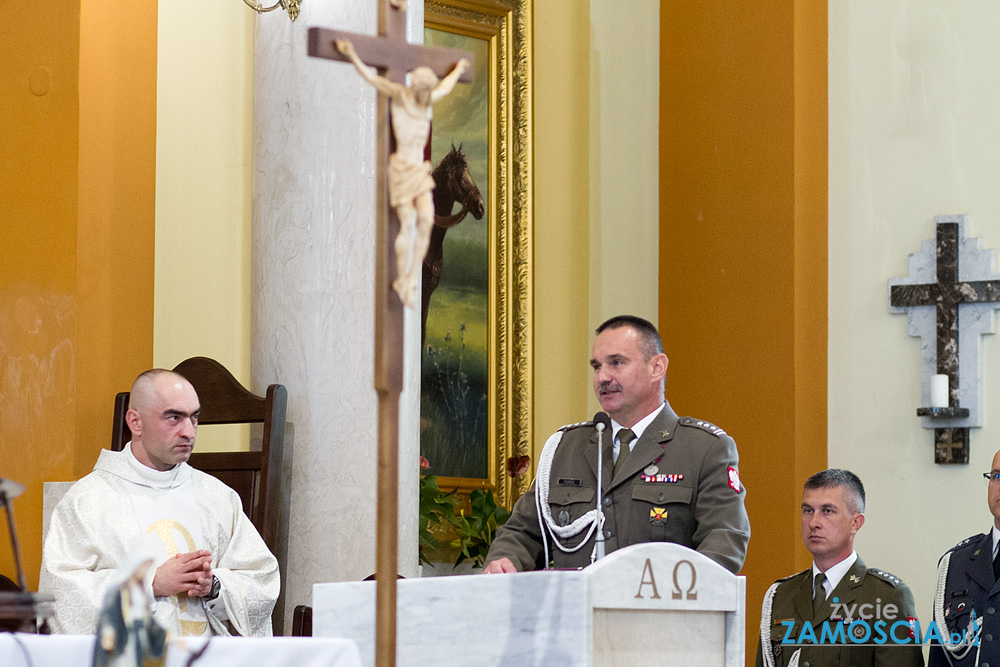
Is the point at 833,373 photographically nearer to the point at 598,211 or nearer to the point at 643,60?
the point at 598,211

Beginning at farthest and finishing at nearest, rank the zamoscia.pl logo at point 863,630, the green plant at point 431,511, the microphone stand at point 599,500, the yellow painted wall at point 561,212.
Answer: the yellow painted wall at point 561,212 → the green plant at point 431,511 → the zamoscia.pl logo at point 863,630 → the microphone stand at point 599,500

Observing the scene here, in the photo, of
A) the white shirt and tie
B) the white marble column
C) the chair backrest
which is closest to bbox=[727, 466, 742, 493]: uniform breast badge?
the white shirt and tie

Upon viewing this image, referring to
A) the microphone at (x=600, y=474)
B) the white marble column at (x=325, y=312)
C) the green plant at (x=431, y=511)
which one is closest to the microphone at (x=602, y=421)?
the microphone at (x=600, y=474)

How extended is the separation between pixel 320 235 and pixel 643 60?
9.79 feet

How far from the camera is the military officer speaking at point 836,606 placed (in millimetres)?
5180

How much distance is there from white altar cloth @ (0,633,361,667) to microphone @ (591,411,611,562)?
165 cm

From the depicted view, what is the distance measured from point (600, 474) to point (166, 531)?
180 cm

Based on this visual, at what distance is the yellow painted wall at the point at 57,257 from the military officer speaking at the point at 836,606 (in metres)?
2.87

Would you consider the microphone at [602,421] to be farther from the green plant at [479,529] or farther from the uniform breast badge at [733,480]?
the green plant at [479,529]

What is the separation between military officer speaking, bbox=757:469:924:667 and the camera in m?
5.18

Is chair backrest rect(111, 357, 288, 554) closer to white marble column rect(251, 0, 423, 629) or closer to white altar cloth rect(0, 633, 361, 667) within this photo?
white marble column rect(251, 0, 423, 629)

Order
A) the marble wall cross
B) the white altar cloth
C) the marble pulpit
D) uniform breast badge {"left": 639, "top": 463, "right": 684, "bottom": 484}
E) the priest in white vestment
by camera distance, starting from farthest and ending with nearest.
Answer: the marble wall cross
the priest in white vestment
uniform breast badge {"left": 639, "top": 463, "right": 684, "bottom": 484}
the marble pulpit
the white altar cloth

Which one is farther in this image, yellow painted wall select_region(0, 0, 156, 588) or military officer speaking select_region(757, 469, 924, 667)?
yellow painted wall select_region(0, 0, 156, 588)

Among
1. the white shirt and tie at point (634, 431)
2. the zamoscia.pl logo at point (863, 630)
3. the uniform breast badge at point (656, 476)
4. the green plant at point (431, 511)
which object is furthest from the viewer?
the green plant at point (431, 511)
